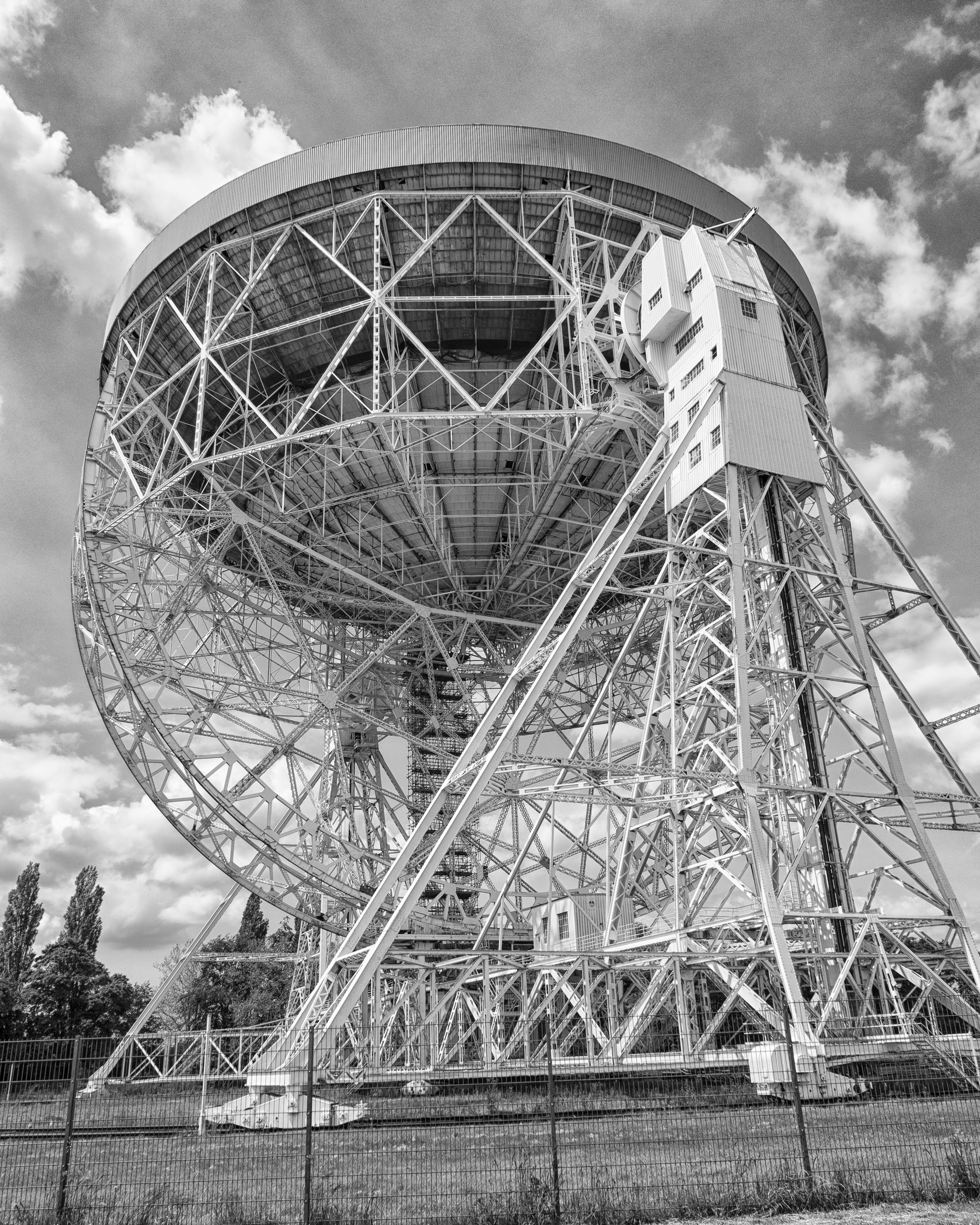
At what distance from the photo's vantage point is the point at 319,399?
27141 mm

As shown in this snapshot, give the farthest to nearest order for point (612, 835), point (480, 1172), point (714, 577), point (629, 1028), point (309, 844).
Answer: point (309, 844)
point (612, 835)
point (714, 577)
point (629, 1028)
point (480, 1172)

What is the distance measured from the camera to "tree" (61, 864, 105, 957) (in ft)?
198

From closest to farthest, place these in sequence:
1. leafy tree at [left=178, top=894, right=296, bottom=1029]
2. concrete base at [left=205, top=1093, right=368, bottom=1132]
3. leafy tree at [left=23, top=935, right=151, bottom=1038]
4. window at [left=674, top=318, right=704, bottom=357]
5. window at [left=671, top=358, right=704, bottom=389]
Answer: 1. concrete base at [left=205, top=1093, right=368, bottom=1132]
2. window at [left=671, top=358, right=704, bottom=389]
3. window at [left=674, top=318, right=704, bottom=357]
4. leafy tree at [left=23, top=935, right=151, bottom=1038]
5. leafy tree at [left=178, top=894, right=296, bottom=1029]

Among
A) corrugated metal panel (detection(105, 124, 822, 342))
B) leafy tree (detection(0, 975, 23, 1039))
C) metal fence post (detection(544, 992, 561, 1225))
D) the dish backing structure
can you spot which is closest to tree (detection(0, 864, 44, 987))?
leafy tree (detection(0, 975, 23, 1039))

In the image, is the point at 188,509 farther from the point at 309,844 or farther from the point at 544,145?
the point at 544,145

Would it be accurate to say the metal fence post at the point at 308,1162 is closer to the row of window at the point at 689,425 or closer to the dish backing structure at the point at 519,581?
the dish backing structure at the point at 519,581

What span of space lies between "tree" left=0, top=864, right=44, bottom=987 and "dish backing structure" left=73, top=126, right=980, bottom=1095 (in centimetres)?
3124

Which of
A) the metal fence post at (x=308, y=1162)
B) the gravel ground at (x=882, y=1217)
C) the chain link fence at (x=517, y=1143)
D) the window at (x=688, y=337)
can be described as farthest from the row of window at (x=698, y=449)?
the metal fence post at (x=308, y=1162)

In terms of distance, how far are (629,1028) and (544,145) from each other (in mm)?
18847

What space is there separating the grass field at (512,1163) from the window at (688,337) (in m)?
15.0

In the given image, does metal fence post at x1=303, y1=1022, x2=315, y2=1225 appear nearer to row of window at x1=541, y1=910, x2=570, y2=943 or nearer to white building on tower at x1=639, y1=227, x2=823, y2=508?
white building on tower at x1=639, y1=227, x2=823, y2=508

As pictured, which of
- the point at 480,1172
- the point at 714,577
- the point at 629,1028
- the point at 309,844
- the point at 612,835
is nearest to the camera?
the point at 480,1172

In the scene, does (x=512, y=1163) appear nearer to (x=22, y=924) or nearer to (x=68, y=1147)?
(x=68, y=1147)

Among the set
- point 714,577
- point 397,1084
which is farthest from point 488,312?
point 397,1084
